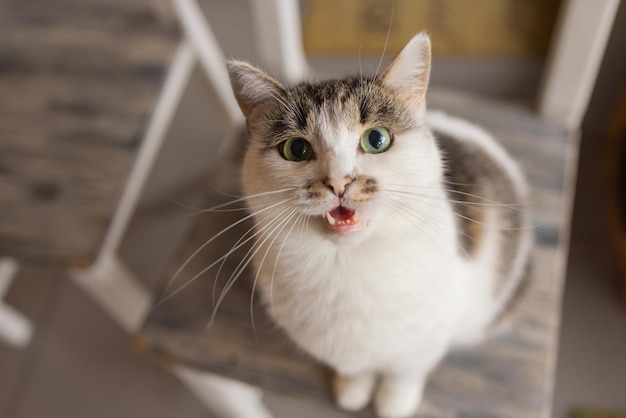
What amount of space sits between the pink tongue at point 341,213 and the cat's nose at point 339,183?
28 mm

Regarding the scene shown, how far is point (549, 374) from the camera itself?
0.78m

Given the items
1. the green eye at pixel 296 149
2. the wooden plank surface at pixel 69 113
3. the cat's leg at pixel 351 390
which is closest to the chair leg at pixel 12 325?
the wooden plank surface at pixel 69 113

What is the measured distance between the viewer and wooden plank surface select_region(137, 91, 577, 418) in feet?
2.56

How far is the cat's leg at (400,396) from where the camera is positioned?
77 cm

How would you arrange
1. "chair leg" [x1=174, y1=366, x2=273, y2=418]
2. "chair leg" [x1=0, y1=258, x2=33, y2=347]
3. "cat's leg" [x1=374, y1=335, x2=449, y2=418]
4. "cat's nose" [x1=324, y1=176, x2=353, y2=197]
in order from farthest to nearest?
"chair leg" [x1=0, y1=258, x2=33, y2=347], "chair leg" [x1=174, y1=366, x2=273, y2=418], "cat's leg" [x1=374, y1=335, x2=449, y2=418], "cat's nose" [x1=324, y1=176, x2=353, y2=197]

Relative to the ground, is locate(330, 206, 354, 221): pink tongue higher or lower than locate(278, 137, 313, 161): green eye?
lower

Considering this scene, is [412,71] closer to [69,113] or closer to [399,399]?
[399,399]

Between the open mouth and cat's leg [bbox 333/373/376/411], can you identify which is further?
cat's leg [bbox 333/373/376/411]

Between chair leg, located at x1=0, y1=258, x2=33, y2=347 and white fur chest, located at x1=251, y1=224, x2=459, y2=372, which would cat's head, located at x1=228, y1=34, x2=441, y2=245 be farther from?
chair leg, located at x1=0, y1=258, x2=33, y2=347

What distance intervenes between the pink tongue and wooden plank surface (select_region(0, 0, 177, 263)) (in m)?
0.51

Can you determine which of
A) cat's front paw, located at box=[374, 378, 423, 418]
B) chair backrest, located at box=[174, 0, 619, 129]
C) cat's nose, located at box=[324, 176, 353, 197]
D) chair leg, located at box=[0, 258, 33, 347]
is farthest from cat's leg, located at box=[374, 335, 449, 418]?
chair leg, located at box=[0, 258, 33, 347]

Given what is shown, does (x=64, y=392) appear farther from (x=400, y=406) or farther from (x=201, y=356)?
(x=400, y=406)

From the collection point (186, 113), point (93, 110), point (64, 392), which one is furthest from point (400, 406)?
point (186, 113)

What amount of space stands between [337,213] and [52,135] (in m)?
0.70
